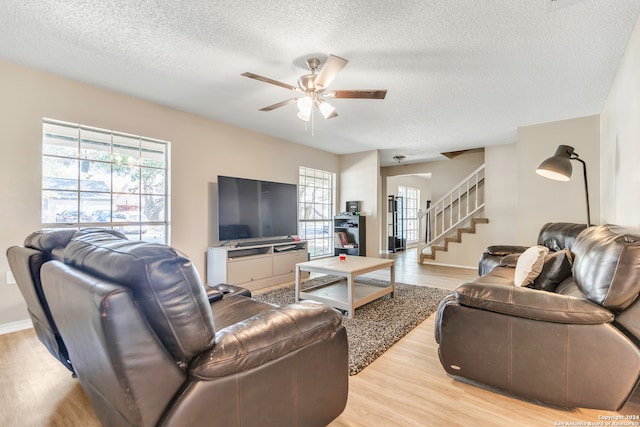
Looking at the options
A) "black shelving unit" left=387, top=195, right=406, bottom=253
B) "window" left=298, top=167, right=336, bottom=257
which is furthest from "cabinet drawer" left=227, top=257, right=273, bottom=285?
"black shelving unit" left=387, top=195, right=406, bottom=253

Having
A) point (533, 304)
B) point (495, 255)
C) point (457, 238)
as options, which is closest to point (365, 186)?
point (457, 238)

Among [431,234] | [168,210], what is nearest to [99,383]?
[168,210]

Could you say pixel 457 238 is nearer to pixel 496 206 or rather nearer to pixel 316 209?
pixel 496 206

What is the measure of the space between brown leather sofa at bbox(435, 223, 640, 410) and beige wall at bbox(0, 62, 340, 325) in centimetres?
343

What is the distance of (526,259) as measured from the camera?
92.7 inches

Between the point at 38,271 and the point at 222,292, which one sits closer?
the point at 38,271

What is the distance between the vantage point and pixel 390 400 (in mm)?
1713

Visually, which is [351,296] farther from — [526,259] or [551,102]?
[551,102]

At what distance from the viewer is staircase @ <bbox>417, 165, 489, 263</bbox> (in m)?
6.09

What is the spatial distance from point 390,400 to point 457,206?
18.7 feet

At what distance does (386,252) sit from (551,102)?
528 cm

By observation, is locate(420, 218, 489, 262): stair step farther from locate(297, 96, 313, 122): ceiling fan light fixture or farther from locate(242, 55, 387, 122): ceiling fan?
locate(297, 96, 313, 122): ceiling fan light fixture

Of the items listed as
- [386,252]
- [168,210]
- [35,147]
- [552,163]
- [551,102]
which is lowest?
[386,252]

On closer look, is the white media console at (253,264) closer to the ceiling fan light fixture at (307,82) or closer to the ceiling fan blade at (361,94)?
the ceiling fan light fixture at (307,82)
